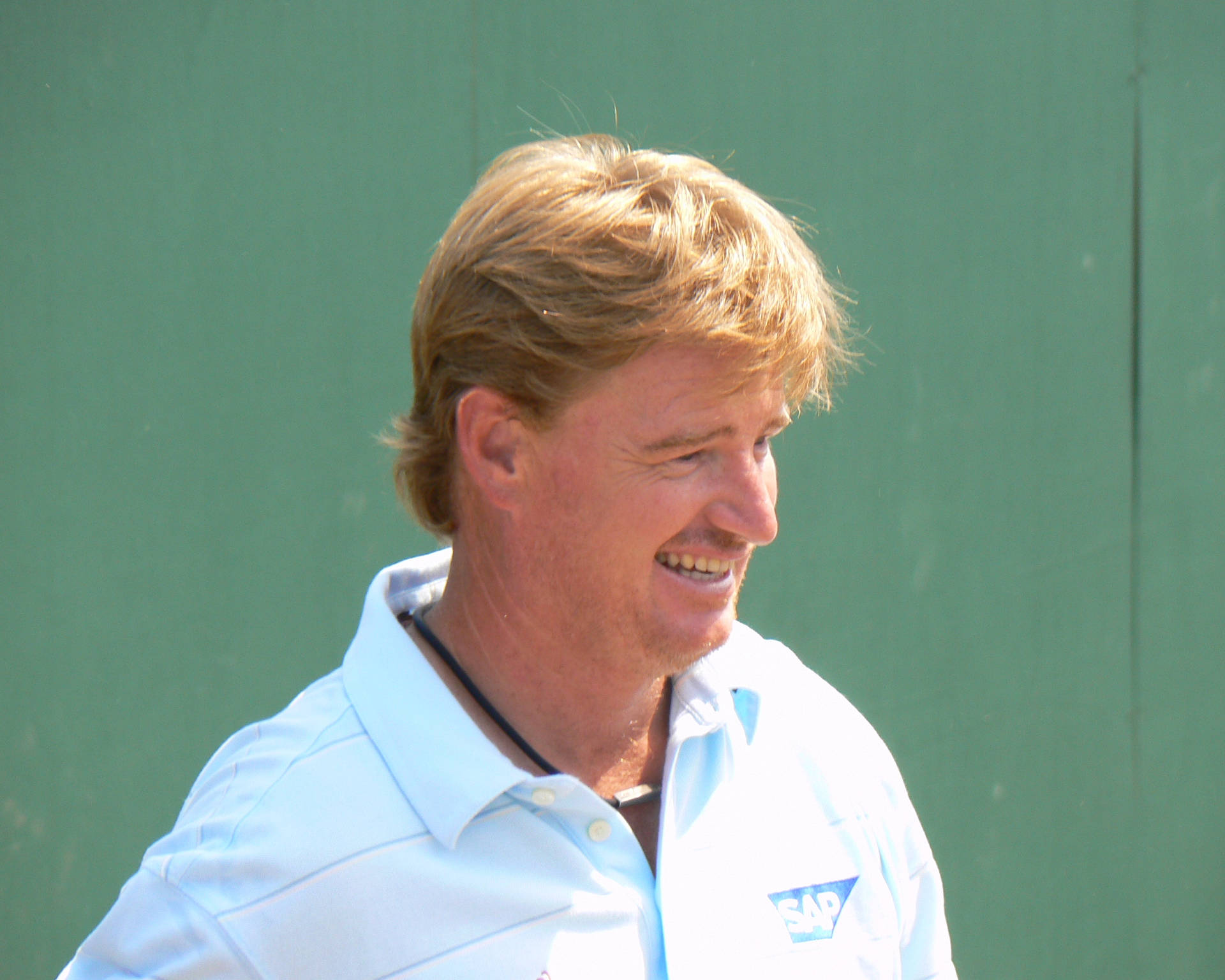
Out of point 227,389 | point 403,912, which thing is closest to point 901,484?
point 227,389

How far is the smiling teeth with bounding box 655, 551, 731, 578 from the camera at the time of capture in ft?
4.82

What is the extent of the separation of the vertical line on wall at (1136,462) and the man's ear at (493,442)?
2280mm

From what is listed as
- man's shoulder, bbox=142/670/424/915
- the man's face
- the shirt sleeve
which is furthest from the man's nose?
the shirt sleeve

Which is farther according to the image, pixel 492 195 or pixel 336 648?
pixel 336 648

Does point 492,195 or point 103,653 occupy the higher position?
point 492,195

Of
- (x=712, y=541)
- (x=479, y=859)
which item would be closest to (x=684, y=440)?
(x=712, y=541)

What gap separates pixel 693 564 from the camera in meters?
1.48

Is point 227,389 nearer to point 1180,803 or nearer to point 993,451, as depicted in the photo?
point 993,451

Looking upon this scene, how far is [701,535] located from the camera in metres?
1.47

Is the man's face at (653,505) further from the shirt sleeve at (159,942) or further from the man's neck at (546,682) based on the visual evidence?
the shirt sleeve at (159,942)

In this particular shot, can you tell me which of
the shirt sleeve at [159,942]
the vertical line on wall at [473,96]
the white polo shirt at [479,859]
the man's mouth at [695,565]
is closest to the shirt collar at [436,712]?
the white polo shirt at [479,859]

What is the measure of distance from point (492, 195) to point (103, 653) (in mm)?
1130

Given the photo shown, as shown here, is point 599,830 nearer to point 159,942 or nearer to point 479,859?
point 479,859

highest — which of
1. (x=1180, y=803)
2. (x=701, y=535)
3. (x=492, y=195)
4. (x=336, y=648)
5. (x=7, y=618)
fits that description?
(x=492, y=195)
